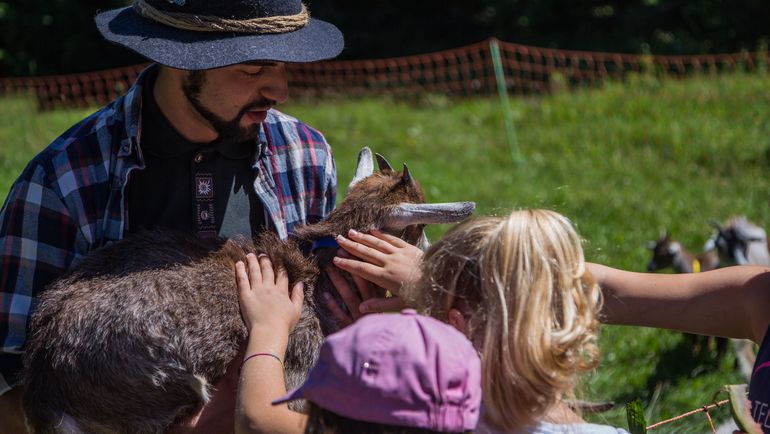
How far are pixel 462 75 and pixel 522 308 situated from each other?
1255cm

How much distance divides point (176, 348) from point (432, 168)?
6.72 meters

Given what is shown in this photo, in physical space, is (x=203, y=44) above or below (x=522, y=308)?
above

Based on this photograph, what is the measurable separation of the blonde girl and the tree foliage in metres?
14.4

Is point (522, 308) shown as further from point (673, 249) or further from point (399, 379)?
point (673, 249)

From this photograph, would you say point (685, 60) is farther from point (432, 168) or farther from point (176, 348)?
point (176, 348)

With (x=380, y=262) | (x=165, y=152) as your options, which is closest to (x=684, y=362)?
(x=380, y=262)

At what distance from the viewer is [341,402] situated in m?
2.09

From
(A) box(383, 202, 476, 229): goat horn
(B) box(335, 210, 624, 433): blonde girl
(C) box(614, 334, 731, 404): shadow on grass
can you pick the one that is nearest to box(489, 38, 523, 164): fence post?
(C) box(614, 334, 731, 404): shadow on grass

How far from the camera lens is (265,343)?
2779 mm

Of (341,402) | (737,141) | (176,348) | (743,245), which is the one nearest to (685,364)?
(743,245)

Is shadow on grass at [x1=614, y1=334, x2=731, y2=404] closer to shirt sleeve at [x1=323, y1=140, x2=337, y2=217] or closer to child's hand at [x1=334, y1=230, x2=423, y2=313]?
shirt sleeve at [x1=323, y1=140, x2=337, y2=217]

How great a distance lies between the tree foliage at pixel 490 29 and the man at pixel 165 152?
13.6m

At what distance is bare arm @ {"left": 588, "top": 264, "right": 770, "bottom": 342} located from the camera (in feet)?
9.18

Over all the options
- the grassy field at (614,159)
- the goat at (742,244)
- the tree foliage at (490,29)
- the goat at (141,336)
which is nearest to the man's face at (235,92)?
the goat at (141,336)
